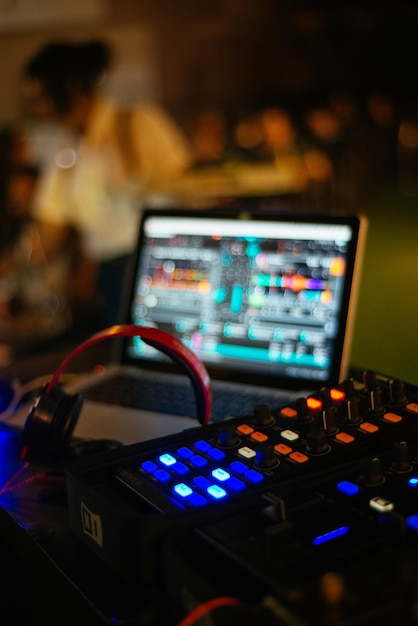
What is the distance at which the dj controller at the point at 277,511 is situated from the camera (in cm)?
38

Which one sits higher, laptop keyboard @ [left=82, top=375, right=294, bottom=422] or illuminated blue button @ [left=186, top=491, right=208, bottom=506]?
illuminated blue button @ [left=186, top=491, right=208, bottom=506]

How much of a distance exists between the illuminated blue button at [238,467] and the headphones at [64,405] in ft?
0.51

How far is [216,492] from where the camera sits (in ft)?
1.69

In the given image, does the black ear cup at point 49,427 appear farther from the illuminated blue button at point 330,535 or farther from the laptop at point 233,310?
the illuminated blue button at point 330,535

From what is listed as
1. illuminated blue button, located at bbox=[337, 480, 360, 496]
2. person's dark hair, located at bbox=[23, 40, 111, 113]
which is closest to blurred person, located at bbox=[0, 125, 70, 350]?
person's dark hair, located at bbox=[23, 40, 111, 113]

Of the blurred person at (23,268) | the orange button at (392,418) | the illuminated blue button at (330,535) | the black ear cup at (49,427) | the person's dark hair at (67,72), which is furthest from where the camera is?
the person's dark hair at (67,72)

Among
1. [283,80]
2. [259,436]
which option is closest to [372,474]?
[259,436]

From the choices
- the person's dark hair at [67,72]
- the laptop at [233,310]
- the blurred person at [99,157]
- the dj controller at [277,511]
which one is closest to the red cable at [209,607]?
the dj controller at [277,511]

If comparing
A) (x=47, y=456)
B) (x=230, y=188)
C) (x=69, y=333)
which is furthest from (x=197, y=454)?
(x=230, y=188)

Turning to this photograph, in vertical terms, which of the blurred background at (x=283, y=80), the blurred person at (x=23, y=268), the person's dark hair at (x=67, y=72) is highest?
the blurred background at (x=283, y=80)

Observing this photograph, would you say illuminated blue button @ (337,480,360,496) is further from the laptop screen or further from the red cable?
the laptop screen

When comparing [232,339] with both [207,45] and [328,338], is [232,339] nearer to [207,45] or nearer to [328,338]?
[328,338]

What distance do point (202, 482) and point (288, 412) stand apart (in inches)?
5.4

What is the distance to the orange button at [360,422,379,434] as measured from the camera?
59cm
